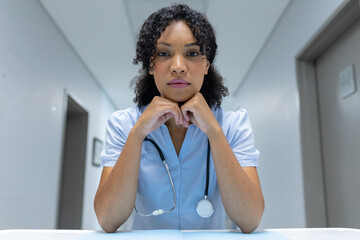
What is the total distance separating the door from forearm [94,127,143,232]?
1.54 metres

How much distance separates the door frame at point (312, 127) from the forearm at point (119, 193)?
1746 mm

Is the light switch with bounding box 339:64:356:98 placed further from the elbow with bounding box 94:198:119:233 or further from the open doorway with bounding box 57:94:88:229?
the open doorway with bounding box 57:94:88:229

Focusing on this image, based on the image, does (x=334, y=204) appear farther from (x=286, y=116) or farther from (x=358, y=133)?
(x=286, y=116)

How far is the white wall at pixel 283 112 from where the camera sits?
7.95 feet

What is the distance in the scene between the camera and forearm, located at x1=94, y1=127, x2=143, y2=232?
0.81 m

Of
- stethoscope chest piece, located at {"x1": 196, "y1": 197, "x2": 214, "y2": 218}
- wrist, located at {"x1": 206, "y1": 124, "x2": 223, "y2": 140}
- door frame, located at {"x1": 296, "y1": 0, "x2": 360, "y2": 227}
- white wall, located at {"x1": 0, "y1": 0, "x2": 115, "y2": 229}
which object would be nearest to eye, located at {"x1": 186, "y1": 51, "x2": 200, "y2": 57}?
wrist, located at {"x1": 206, "y1": 124, "x2": 223, "y2": 140}

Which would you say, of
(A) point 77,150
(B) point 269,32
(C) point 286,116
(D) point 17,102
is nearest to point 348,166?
(C) point 286,116

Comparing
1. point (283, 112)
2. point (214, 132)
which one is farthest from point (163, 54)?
point (283, 112)

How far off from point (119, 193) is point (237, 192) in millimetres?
305

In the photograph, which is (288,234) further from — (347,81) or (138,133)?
(347,81)

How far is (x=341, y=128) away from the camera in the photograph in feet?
6.82

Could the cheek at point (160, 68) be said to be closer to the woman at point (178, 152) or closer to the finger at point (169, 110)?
the woman at point (178, 152)

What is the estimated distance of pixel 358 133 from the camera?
186 centimetres

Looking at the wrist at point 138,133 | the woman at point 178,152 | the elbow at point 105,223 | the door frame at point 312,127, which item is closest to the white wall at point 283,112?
the door frame at point 312,127
